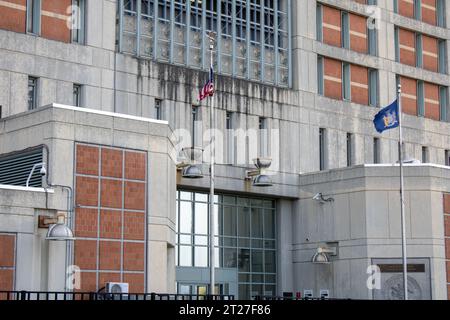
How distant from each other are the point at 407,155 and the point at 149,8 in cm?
1906

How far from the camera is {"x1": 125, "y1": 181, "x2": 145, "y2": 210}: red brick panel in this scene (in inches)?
1262

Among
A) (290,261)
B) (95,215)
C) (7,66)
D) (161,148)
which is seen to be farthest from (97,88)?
(290,261)

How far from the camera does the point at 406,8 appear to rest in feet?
177

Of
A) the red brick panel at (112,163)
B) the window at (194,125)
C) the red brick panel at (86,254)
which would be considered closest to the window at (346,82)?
the window at (194,125)

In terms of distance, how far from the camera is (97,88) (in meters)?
39.6

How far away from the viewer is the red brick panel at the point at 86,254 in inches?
1196

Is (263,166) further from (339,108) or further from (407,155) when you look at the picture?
(407,155)

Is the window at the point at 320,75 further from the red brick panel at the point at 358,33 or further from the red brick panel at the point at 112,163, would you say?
the red brick panel at the point at 112,163

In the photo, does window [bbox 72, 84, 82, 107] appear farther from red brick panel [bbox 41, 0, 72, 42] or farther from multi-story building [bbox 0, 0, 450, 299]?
red brick panel [bbox 41, 0, 72, 42]

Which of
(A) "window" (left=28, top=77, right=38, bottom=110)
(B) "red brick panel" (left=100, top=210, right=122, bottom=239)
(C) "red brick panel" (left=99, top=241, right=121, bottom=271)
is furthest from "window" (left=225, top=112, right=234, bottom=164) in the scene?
(C) "red brick panel" (left=99, top=241, right=121, bottom=271)

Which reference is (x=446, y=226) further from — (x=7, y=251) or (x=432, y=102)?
(x=7, y=251)

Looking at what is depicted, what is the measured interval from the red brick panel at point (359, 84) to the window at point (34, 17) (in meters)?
20.0

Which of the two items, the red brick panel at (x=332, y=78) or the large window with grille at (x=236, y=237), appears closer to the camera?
the large window with grille at (x=236, y=237)

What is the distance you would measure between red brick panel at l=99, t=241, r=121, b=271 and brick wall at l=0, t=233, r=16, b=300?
11.3 ft
